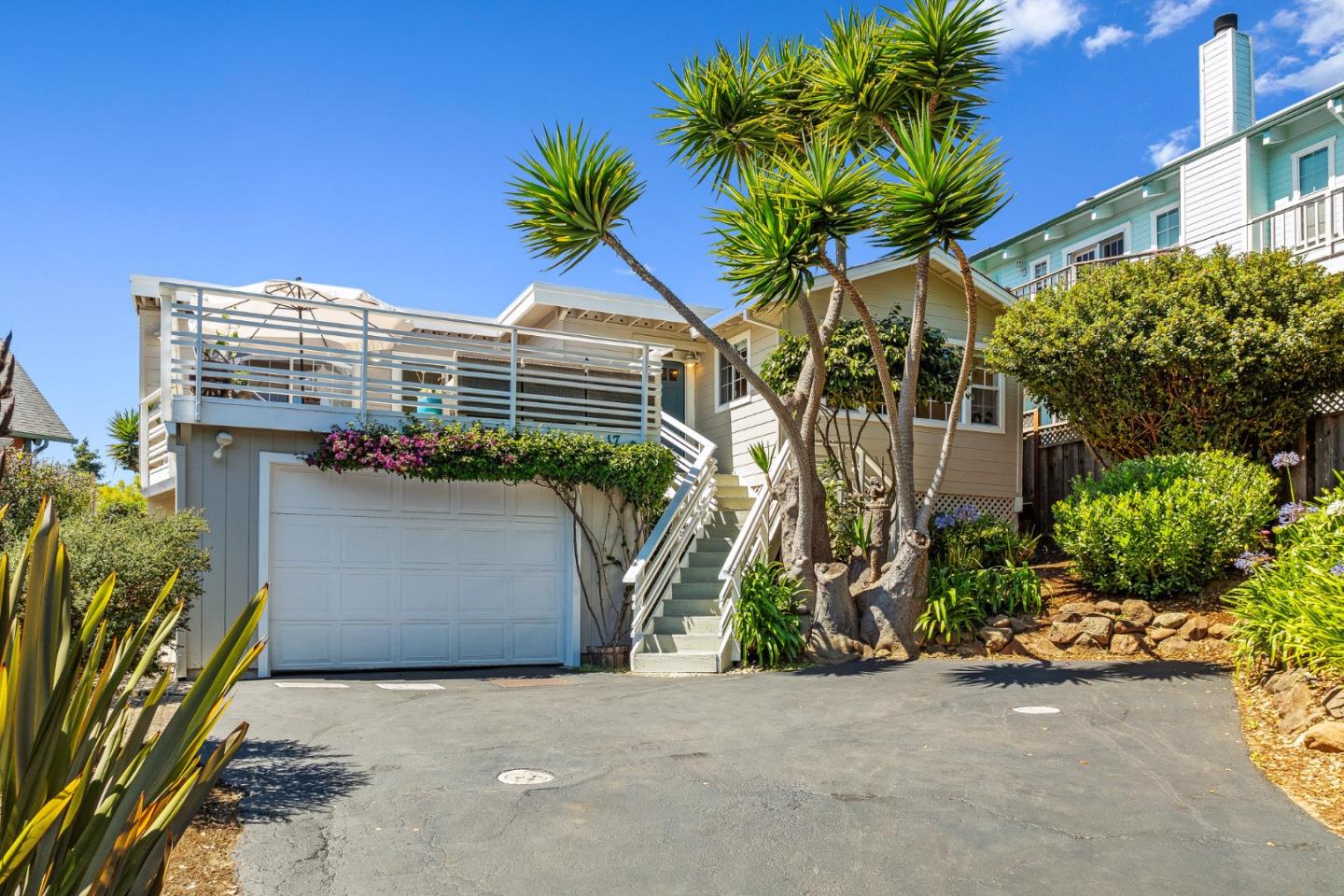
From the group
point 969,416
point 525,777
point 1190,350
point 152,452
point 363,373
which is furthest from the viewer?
point 969,416

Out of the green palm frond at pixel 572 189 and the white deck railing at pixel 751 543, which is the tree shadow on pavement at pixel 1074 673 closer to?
the white deck railing at pixel 751 543

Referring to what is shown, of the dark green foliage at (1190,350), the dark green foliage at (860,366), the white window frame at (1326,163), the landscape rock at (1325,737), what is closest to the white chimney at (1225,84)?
the white window frame at (1326,163)

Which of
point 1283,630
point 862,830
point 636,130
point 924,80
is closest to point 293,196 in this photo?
point 636,130

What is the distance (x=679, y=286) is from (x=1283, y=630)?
7.00 meters

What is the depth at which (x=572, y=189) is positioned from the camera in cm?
1028

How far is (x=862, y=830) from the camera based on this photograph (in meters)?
5.29

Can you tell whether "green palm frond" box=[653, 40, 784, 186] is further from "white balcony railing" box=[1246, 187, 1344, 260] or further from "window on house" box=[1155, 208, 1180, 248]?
"window on house" box=[1155, 208, 1180, 248]

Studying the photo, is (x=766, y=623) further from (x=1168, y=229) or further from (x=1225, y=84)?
(x=1225, y=84)

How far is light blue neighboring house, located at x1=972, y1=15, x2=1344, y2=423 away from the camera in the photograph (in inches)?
608

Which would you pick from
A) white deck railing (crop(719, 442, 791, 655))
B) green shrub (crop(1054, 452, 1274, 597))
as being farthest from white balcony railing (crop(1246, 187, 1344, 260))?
white deck railing (crop(719, 442, 791, 655))

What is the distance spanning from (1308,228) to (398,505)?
13.9m

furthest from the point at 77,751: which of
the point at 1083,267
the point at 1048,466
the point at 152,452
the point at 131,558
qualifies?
the point at 1083,267

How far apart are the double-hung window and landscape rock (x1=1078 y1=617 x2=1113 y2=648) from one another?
5.23 m

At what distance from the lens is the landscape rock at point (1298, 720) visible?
6703 millimetres
